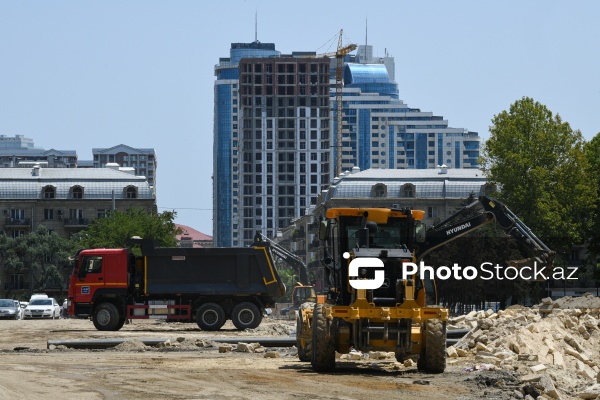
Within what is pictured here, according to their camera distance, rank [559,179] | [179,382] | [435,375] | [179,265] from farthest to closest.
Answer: [559,179], [179,265], [435,375], [179,382]

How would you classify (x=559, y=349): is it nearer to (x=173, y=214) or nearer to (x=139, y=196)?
(x=173, y=214)

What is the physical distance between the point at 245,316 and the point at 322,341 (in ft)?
73.6

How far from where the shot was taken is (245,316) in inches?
1822

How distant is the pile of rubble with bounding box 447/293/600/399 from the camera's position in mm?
21656

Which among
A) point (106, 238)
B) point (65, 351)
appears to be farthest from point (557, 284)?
point (65, 351)

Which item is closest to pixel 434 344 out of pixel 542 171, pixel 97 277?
pixel 97 277

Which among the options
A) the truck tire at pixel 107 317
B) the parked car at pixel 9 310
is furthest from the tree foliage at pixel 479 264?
the truck tire at pixel 107 317

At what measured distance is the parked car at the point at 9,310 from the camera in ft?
222

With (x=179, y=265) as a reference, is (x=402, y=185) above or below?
Answer: above

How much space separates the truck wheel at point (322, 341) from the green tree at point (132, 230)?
73.0 metres

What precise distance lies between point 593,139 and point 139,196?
62099 millimetres

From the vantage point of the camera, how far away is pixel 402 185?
133625 millimetres

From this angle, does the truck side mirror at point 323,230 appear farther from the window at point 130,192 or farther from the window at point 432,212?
the window at point 130,192

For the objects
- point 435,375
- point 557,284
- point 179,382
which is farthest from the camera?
point 557,284
